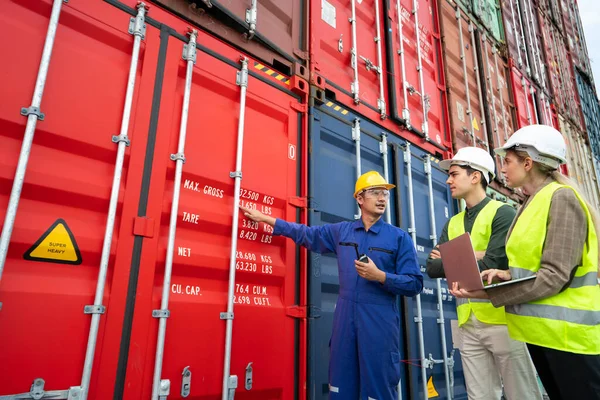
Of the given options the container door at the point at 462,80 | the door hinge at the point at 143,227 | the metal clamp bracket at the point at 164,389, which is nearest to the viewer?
the metal clamp bracket at the point at 164,389

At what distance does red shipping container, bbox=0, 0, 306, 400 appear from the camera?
6.10 feet

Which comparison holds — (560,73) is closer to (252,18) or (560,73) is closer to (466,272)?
(252,18)

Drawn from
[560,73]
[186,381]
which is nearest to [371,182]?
[186,381]

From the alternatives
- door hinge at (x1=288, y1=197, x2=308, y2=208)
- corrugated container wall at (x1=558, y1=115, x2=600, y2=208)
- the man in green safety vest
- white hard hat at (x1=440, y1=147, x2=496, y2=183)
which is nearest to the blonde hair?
the man in green safety vest

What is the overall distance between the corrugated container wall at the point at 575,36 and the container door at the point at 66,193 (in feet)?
49.4

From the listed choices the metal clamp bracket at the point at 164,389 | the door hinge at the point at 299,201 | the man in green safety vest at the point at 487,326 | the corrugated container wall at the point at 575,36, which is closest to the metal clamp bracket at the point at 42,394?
the metal clamp bracket at the point at 164,389

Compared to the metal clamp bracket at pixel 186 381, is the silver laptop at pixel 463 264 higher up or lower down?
higher up

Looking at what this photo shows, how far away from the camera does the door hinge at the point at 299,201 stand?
304 cm

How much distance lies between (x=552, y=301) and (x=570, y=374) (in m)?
0.27

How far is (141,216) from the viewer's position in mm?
2209

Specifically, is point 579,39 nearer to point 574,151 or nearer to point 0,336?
A: point 574,151

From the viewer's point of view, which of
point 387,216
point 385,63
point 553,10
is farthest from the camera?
point 553,10

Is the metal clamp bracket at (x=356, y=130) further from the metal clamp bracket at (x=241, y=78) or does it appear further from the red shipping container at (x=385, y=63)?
the metal clamp bracket at (x=241, y=78)

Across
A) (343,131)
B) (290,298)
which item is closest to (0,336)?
(290,298)
